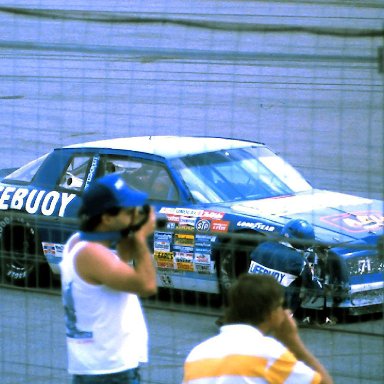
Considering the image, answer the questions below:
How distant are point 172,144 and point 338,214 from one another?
829 millimetres

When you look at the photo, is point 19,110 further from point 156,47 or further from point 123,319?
point 123,319

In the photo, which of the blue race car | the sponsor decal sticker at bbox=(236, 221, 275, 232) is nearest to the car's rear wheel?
the blue race car

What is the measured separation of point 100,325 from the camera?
4508 mm

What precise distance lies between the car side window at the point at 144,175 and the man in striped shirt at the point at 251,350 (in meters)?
1.40

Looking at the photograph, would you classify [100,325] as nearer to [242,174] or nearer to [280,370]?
[280,370]

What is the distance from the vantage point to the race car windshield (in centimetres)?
523

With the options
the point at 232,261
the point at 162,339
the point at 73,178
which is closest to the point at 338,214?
the point at 232,261

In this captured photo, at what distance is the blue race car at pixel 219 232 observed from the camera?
5066mm

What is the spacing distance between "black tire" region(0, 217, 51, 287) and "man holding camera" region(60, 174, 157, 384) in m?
1.27

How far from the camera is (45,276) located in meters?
5.83

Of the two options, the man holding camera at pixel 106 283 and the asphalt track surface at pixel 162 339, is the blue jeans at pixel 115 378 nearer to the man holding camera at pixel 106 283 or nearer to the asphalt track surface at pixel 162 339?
the man holding camera at pixel 106 283

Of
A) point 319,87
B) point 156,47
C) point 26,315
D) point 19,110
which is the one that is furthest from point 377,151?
point 26,315

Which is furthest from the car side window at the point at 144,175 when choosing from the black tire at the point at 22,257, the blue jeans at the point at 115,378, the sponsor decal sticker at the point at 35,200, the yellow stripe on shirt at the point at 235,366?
the sponsor decal sticker at the point at 35,200

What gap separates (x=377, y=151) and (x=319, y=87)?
1.14ft
